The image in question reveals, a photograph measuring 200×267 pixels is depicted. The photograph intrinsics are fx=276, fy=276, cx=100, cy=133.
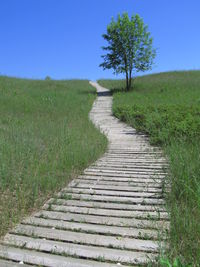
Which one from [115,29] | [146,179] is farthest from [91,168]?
[115,29]

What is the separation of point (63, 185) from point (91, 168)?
1255 mm

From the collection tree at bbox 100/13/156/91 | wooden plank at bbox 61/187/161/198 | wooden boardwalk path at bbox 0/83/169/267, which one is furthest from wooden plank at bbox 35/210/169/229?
tree at bbox 100/13/156/91

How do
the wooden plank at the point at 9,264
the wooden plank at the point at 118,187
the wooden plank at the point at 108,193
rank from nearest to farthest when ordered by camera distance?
1. the wooden plank at the point at 9,264
2. the wooden plank at the point at 108,193
3. the wooden plank at the point at 118,187

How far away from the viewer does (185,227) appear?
313 cm

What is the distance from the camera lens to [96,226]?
12.2ft

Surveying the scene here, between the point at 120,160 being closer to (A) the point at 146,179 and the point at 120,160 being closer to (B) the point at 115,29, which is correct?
(A) the point at 146,179

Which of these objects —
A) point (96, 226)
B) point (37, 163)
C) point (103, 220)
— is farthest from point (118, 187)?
point (37, 163)

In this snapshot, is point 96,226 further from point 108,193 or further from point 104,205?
point 108,193

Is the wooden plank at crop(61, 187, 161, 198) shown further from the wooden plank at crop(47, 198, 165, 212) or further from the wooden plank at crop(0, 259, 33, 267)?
the wooden plank at crop(0, 259, 33, 267)

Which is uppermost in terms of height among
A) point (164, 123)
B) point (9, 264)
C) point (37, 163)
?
point (164, 123)

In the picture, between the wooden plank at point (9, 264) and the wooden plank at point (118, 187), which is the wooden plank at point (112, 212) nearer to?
the wooden plank at point (118, 187)

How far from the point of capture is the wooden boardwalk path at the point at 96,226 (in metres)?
3.04

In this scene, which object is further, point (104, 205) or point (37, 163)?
point (37, 163)

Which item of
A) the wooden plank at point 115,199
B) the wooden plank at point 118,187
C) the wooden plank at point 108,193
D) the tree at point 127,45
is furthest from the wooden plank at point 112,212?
the tree at point 127,45
